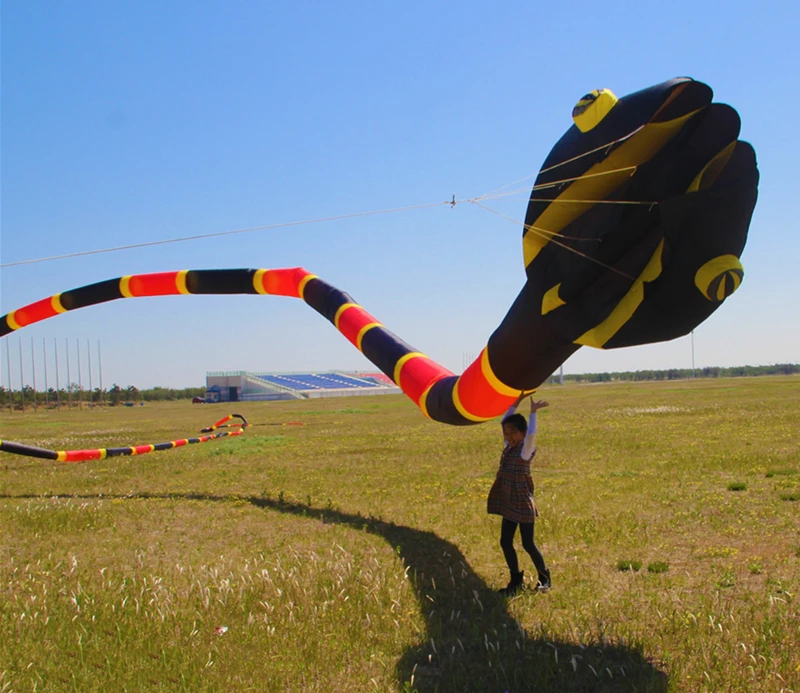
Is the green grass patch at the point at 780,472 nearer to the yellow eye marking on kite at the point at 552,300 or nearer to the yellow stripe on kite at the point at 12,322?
the yellow eye marking on kite at the point at 552,300

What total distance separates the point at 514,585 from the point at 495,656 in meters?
1.39

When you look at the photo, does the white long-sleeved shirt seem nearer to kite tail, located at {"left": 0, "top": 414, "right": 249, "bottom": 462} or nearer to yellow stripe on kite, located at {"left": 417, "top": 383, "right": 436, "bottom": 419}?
yellow stripe on kite, located at {"left": 417, "top": 383, "right": 436, "bottom": 419}

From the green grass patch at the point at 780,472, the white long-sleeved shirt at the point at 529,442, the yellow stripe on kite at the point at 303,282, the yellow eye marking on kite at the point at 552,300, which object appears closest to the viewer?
the yellow eye marking on kite at the point at 552,300

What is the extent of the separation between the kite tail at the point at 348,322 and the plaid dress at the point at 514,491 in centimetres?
62

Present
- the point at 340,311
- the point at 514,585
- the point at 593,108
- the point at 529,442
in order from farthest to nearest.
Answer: the point at 340,311
the point at 529,442
the point at 514,585
the point at 593,108

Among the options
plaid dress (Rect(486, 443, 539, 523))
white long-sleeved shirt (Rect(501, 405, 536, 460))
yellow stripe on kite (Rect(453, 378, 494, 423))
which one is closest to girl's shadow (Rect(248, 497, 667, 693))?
Answer: plaid dress (Rect(486, 443, 539, 523))

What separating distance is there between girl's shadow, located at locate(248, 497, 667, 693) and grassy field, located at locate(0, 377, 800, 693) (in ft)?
0.06

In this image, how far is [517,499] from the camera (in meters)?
5.95

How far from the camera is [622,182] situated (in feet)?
14.8

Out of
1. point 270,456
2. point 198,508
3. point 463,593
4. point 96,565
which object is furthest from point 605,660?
point 270,456

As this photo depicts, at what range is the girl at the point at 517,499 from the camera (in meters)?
5.89

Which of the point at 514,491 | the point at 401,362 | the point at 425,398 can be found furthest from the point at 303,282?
the point at 514,491

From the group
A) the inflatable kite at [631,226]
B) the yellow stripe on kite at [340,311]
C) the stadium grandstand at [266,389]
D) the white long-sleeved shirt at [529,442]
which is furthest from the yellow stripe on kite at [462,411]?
Answer: the stadium grandstand at [266,389]

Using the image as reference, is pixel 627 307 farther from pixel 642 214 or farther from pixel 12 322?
pixel 12 322
